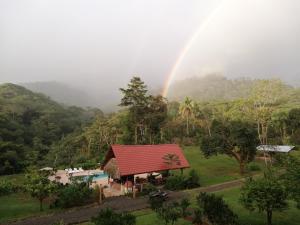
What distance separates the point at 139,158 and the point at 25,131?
7028 cm

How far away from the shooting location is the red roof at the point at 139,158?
3441 centimetres

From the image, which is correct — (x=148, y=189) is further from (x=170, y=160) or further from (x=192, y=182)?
(x=192, y=182)

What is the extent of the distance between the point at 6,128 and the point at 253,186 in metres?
82.6

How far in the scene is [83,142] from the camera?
8519 cm

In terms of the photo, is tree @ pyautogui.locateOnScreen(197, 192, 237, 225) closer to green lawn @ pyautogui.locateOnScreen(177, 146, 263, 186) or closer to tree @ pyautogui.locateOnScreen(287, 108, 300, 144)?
green lawn @ pyautogui.locateOnScreen(177, 146, 263, 186)

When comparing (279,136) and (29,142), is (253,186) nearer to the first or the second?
(279,136)

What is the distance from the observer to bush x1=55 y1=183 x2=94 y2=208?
95.2ft

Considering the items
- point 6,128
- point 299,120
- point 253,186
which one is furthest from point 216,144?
point 6,128

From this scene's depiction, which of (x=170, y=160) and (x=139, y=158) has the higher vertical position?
(x=139, y=158)

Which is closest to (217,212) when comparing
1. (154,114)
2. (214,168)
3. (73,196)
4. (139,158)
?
(73,196)

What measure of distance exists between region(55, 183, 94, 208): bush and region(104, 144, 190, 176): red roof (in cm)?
476

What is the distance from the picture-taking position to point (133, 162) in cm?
3528

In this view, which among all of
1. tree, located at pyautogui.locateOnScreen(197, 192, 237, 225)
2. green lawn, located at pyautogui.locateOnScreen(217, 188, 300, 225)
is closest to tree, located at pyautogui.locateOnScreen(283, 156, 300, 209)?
tree, located at pyautogui.locateOnScreen(197, 192, 237, 225)

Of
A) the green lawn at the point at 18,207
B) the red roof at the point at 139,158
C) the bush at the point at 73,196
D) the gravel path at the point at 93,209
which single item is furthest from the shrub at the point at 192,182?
the green lawn at the point at 18,207
